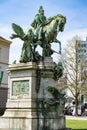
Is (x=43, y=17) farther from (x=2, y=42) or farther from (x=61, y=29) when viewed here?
Result: (x=2, y=42)

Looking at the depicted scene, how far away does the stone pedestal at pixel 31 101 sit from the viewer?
16.7 m

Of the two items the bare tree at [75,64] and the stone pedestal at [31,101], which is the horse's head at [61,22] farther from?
the bare tree at [75,64]

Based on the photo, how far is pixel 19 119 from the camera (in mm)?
16828

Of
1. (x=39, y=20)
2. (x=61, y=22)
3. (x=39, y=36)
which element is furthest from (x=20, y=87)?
(x=61, y=22)

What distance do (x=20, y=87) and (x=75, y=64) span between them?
32.1 metres

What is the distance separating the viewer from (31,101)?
16.9m

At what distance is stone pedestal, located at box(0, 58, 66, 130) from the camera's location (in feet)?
54.8

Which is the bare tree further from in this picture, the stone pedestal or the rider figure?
the stone pedestal

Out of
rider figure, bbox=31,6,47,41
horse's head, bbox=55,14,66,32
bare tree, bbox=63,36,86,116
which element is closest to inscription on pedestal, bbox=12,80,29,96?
rider figure, bbox=31,6,47,41

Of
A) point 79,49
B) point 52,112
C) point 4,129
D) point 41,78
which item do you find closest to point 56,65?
point 41,78

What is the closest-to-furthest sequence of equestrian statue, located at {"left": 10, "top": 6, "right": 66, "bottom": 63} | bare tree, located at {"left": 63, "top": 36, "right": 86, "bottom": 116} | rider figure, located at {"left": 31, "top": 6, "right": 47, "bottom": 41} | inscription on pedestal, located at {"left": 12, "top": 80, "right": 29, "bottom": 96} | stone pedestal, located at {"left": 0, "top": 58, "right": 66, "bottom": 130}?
stone pedestal, located at {"left": 0, "top": 58, "right": 66, "bottom": 130}, inscription on pedestal, located at {"left": 12, "top": 80, "right": 29, "bottom": 96}, equestrian statue, located at {"left": 10, "top": 6, "right": 66, "bottom": 63}, rider figure, located at {"left": 31, "top": 6, "right": 47, "bottom": 41}, bare tree, located at {"left": 63, "top": 36, "right": 86, "bottom": 116}

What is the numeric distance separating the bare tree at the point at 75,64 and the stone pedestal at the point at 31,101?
31713 mm

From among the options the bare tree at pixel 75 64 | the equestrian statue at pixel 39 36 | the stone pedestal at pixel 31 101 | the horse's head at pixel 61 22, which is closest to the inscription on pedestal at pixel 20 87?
the stone pedestal at pixel 31 101

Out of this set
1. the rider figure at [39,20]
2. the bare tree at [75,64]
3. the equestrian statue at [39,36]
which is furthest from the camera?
the bare tree at [75,64]
